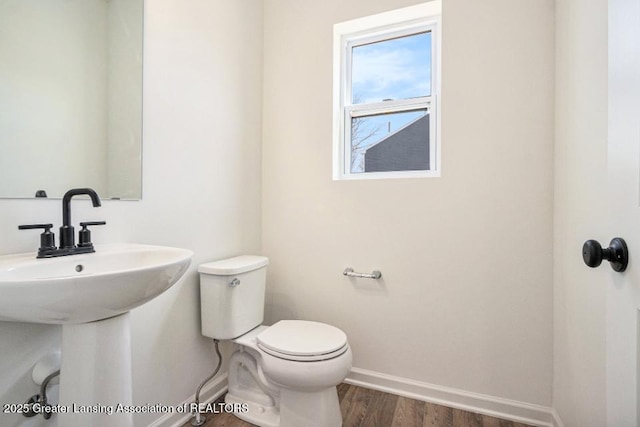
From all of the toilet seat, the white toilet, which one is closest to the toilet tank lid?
the white toilet

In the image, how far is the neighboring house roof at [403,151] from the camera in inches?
71.6

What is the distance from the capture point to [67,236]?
0.97m

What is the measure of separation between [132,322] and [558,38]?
88.4 inches

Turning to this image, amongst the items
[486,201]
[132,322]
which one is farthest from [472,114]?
[132,322]

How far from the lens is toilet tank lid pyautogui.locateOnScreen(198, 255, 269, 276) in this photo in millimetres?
1462

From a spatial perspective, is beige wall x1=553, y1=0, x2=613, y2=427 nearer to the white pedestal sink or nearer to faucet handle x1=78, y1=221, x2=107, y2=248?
the white pedestal sink

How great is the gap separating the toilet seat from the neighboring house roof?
1025 mm

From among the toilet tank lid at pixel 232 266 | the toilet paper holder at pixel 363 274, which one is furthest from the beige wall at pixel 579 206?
the toilet tank lid at pixel 232 266

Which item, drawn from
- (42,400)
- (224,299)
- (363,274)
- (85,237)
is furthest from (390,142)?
(42,400)

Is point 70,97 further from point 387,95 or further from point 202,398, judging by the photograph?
point 387,95

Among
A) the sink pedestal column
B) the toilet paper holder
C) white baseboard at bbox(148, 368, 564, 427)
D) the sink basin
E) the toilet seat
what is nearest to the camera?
the sink basin

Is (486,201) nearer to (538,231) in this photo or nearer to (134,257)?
(538,231)

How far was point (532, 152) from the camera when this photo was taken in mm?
1466

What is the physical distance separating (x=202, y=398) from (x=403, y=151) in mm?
1775
